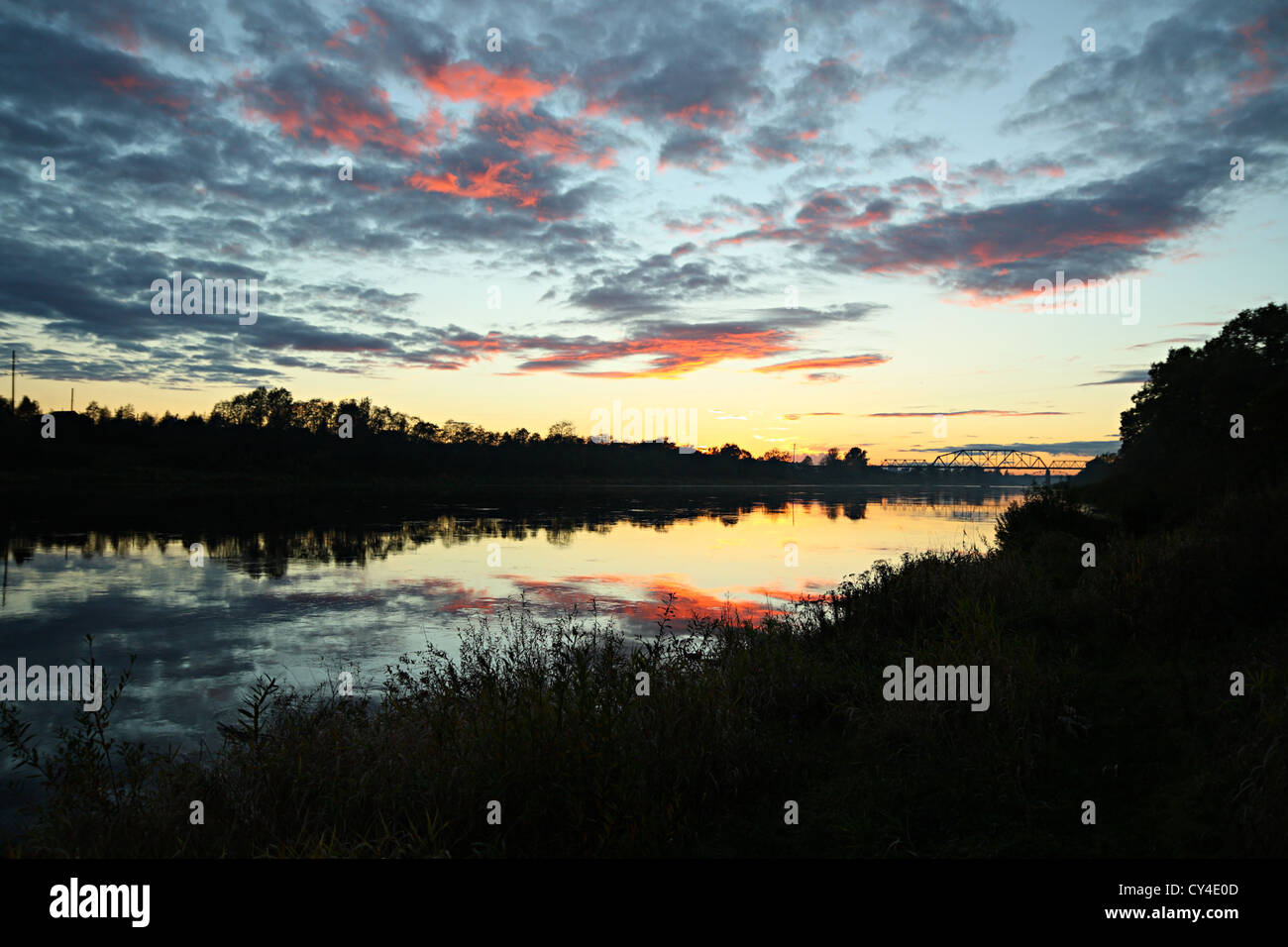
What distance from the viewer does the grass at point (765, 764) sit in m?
6.19

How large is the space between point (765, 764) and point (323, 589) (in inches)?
710

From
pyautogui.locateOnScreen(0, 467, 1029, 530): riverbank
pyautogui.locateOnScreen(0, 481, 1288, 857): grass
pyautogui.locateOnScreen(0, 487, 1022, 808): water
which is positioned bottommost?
pyautogui.locateOnScreen(0, 487, 1022, 808): water

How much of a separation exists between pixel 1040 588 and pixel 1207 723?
278 inches

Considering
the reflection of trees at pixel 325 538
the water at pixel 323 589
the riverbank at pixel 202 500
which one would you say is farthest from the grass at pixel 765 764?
the riverbank at pixel 202 500

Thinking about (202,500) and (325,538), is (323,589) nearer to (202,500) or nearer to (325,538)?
(325,538)

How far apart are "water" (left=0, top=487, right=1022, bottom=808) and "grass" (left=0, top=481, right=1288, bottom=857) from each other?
3439 millimetres

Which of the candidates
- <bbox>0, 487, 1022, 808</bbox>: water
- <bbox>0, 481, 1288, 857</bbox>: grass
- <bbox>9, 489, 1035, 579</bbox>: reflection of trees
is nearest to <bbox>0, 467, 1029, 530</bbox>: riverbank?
<bbox>9, 489, 1035, 579</bbox>: reflection of trees

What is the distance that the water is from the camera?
44.5ft

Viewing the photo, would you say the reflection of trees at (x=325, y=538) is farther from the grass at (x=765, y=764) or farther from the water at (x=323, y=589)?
the grass at (x=765, y=764)

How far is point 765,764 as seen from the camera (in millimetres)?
7773

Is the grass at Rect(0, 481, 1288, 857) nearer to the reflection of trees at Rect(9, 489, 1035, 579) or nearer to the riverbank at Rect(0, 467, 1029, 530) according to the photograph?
the reflection of trees at Rect(9, 489, 1035, 579)

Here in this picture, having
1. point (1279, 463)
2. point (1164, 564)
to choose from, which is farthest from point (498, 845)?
point (1279, 463)
